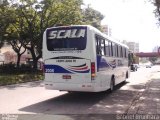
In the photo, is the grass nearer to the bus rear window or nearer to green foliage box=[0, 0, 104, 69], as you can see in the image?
green foliage box=[0, 0, 104, 69]

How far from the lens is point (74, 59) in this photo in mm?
12672

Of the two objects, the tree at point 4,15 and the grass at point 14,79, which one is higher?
the tree at point 4,15

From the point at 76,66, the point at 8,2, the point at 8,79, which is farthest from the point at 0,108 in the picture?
the point at 8,2

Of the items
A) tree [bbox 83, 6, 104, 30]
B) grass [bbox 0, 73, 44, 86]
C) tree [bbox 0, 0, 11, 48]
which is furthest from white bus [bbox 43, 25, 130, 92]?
tree [bbox 83, 6, 104, 30]

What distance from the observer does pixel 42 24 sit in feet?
112

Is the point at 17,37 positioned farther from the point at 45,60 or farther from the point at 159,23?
the point at 45,60

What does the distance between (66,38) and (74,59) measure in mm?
1042

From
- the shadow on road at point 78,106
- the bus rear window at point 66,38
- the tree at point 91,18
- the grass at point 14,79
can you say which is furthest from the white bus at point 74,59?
the tree at point 91,18

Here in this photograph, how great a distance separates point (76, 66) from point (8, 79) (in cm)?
1357

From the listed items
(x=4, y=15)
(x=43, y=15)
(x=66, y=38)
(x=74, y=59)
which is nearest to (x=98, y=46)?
(x=74, y=59)

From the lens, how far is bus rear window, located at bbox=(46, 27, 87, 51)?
12648 millimetres

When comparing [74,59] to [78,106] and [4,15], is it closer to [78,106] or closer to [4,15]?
[78,106]

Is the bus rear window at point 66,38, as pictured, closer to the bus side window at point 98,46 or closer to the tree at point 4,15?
the bus side window at point 98,46

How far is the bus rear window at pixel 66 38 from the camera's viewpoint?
12.6m
